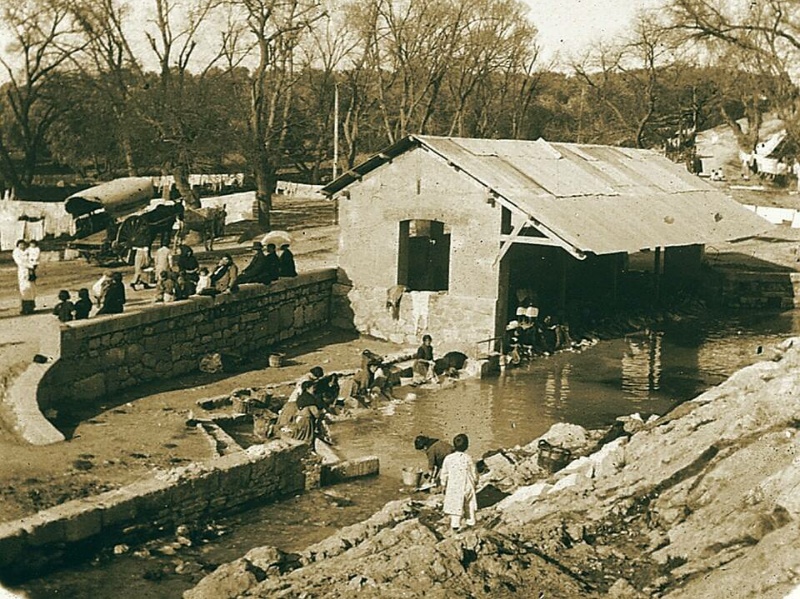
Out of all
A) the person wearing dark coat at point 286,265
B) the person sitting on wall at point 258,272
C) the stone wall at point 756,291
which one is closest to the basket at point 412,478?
the person sitting on wall at point 258,272

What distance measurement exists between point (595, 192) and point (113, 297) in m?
12.1

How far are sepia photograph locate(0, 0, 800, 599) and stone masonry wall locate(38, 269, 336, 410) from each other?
61 millimetres

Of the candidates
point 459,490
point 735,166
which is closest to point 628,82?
point 735,166

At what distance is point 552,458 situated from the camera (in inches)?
516

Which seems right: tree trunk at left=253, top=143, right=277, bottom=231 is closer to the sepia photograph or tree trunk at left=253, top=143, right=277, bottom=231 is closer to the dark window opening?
the sepia photograph

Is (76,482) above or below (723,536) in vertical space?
below

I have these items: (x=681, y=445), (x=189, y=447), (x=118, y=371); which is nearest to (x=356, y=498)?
(x=189, y=447)

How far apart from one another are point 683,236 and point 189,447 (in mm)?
14484

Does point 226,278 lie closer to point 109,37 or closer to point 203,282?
point 203,282

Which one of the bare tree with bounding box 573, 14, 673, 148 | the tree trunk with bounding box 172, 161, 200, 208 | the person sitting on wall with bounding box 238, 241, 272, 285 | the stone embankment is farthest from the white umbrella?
the bare tree with bounding box 573, 14, 673, 148

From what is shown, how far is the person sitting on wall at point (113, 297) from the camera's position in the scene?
1577 cm

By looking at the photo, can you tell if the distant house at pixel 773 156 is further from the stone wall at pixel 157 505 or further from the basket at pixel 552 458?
the stone wall at pixel 157 505

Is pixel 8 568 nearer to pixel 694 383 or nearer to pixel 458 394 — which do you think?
pixel 458 394

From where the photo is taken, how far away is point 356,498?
12500 mm
